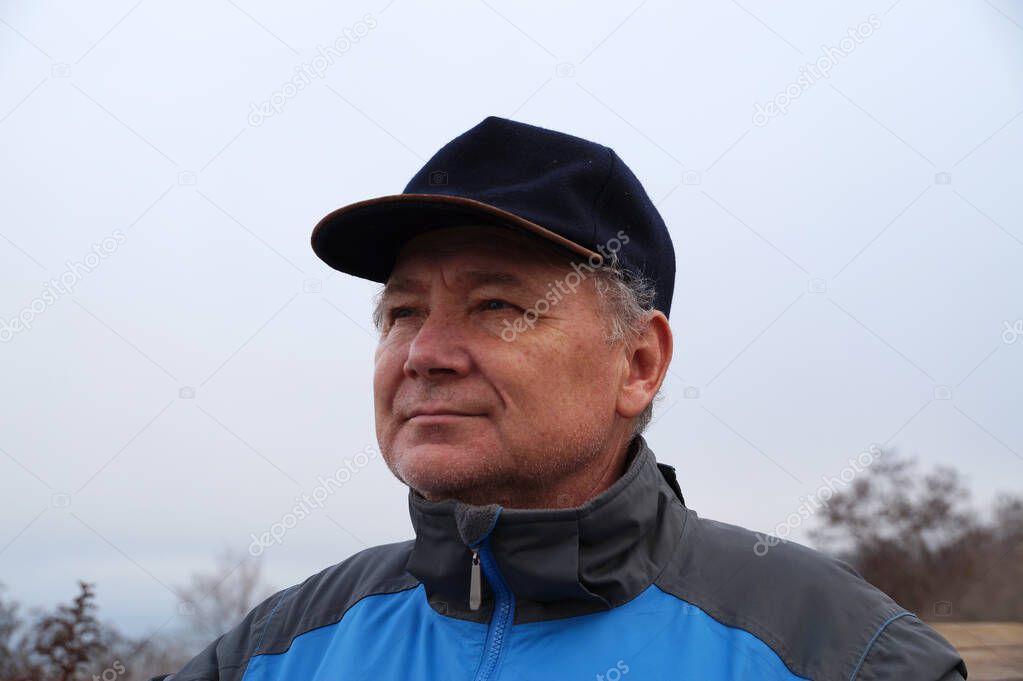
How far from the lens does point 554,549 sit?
172 cm

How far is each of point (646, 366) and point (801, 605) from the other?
0.69 metres

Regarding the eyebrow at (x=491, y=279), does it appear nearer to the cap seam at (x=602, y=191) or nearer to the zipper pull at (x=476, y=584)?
the cap seam at (x=602, y=191)

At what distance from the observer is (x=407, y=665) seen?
6.04 ft

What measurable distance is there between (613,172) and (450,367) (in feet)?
1.98

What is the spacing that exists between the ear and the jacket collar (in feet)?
0.70

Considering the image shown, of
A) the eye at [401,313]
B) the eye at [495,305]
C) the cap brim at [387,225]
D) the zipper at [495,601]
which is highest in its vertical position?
the cap brim at [387,225]

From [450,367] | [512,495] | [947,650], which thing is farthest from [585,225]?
[947,650]

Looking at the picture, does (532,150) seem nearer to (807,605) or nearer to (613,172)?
(613,172)

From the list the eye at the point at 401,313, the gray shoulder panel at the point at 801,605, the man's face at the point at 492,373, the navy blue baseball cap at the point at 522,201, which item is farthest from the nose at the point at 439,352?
the gray shoulder panel at the point at 801,605

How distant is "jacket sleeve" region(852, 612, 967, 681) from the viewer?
1564mm

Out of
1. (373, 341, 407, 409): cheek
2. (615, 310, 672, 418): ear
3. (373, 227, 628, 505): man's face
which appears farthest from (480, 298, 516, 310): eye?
(615, 310, 672, 418): ear

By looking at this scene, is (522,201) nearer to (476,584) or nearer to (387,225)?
(387,225)

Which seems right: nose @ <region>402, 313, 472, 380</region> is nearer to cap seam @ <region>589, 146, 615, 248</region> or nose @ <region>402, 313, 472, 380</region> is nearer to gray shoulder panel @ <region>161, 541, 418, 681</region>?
cap seam @ <region>589, 146, 615, 248</region>

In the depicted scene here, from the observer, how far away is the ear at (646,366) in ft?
6.94
